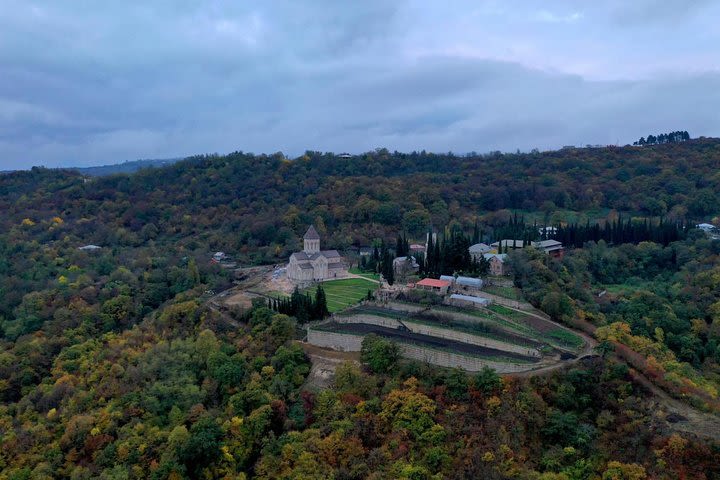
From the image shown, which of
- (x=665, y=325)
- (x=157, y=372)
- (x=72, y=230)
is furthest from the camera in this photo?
(x=72, y=230)

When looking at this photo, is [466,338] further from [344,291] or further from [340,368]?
[344,291]

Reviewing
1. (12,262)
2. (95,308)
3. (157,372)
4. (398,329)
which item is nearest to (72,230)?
(12,262)

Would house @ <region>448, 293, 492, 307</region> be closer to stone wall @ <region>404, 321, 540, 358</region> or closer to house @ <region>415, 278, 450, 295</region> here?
house @ <region>415, 278, 450, 295</region>

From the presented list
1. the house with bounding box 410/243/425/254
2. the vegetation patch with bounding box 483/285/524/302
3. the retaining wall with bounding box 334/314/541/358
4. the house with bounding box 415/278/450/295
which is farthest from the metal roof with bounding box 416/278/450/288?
the house with bounding box 410/243/425/254

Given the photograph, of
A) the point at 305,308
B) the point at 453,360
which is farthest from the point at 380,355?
the point at 305,308

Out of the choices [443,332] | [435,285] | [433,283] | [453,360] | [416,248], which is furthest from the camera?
[416,248]

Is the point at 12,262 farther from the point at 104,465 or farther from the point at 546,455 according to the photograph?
the point at 546,455
